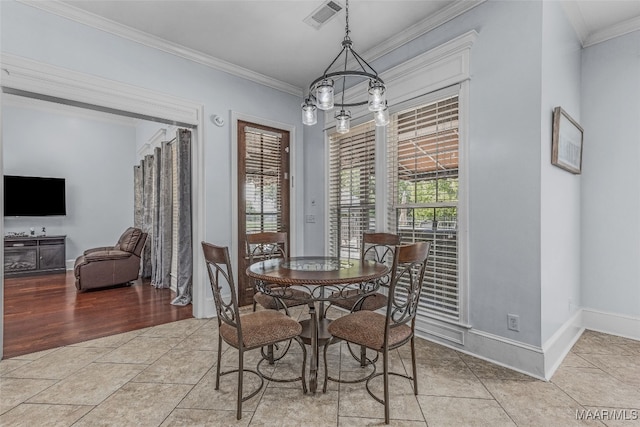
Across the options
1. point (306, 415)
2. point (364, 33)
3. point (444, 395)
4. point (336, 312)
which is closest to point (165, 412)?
point (306, 415)

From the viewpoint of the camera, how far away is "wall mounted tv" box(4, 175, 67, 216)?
5.68m

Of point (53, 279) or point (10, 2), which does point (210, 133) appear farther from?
point (53, 279)

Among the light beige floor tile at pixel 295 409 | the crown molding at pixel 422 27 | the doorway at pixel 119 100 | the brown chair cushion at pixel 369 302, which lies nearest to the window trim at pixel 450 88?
the crown molding at pixel 422 27

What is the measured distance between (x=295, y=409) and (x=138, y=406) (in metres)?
A: 0.95

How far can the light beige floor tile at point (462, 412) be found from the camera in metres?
1.69

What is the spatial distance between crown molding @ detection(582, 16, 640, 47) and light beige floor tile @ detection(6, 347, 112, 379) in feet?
17.3

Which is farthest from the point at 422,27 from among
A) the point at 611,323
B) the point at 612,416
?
the point at 611,323

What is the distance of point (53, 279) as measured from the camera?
5.38 meters

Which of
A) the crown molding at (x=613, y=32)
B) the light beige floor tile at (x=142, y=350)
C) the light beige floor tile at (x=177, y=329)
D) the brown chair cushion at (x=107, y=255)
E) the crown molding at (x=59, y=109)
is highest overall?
the crown molding at (x=59, y=109)

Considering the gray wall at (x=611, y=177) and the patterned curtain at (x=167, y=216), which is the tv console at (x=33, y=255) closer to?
the patterned curtain at (x=167, y=216)

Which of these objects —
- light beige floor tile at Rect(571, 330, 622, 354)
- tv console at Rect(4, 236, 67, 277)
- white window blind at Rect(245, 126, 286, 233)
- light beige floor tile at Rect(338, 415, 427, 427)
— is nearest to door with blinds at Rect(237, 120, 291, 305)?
white window blind at Rect(245, 126, 286, 233)

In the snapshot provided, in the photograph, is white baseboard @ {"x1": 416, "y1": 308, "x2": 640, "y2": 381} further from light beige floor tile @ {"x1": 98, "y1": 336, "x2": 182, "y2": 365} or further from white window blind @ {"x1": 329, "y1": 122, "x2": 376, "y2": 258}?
light beige floor tile @ {"x1": 98, "y1": 336, "x2": 182, "y2": 365}

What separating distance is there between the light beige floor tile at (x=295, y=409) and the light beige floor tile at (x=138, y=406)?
551 mm

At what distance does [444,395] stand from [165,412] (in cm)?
169
